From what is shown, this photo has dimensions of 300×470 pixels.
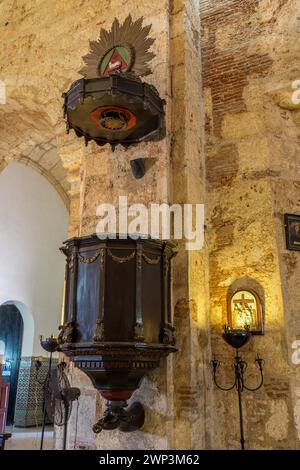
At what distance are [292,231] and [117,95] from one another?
207cm

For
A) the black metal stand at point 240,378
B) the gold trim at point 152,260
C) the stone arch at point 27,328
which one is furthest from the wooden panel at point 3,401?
the gold trim at point 152,260

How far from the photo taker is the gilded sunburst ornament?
177 inches

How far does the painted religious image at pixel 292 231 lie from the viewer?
4078 mm

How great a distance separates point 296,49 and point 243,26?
2.41ft

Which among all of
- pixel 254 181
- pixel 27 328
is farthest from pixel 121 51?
pixel 27 328

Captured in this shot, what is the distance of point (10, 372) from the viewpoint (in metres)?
9.51

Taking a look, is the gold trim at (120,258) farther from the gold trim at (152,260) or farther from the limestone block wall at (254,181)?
the limestone block wall at (254,181)

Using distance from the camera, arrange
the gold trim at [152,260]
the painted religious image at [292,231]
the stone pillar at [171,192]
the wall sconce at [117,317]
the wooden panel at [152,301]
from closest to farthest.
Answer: the wall sconce at [117,317] → the wooden panel at [152,301] → the gold trim at [152,260] → the stone pillar at [171,192] → the painted religious image at [292,231]

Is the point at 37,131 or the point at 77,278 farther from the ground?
the point at 37,131

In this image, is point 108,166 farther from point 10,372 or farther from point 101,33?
point 10,372

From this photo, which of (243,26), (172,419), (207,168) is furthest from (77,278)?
(243,26)

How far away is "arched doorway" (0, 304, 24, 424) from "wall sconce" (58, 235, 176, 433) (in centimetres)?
682

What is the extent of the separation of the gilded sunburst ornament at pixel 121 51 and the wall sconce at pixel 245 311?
2435 millimetres

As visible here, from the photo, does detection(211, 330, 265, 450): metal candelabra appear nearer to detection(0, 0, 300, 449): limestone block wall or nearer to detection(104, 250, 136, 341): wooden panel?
detection(0, 0, 300, 449): limestone block wall
